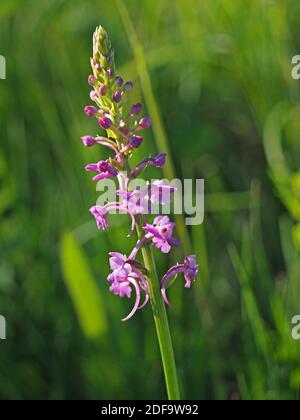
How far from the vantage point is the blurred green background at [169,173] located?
9.41ft

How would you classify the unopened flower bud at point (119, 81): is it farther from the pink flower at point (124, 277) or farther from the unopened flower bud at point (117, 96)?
the pink flower at point (124, 277)

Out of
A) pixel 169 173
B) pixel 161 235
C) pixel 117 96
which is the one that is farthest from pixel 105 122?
pixel 169 173

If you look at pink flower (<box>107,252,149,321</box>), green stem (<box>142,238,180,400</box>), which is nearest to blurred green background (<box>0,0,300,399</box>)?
green stem (<box>142,238,180,400</box>)

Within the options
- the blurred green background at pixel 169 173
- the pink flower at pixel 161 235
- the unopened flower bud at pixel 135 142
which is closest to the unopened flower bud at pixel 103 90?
the unopened flower bud at pixel 135 142

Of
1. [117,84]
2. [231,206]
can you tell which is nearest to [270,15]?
[231,206]

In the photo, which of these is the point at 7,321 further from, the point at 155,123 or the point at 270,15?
the point at 270,15

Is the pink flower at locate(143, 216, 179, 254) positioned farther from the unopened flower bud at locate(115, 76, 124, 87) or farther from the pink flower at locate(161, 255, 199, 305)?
the unopened flower bud at locate(115, 76, 124, 87)

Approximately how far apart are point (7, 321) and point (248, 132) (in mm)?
1701

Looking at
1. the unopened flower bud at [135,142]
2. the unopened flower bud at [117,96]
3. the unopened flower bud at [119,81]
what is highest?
the unopened flower bud at [119,81]

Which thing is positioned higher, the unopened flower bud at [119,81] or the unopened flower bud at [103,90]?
the unopened flower bud at [119,81]

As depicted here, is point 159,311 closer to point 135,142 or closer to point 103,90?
point 135,142

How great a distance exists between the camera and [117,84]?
1670 mm

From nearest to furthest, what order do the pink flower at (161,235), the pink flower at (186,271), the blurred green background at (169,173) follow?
the pink flower at (161,235) < the pink flower at (186,271) < the blurred green background at (169,173)

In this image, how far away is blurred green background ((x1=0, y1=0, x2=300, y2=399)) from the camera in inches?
113
